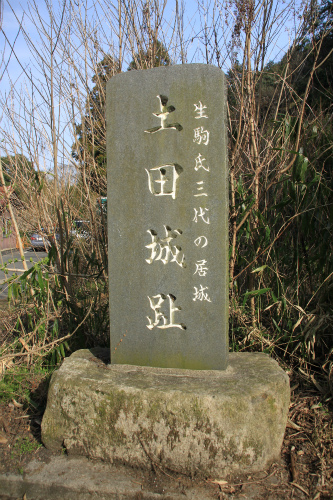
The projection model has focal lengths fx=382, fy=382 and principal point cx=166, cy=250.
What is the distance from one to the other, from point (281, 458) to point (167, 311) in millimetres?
980

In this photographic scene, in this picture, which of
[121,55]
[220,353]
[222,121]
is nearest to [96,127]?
[121,55]

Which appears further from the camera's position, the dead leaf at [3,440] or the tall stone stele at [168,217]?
the dead leaf at [3,440]

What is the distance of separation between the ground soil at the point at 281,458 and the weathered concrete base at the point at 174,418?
55mm

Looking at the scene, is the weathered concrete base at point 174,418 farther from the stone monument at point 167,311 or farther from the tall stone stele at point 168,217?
the tall stone stele at point 168,217

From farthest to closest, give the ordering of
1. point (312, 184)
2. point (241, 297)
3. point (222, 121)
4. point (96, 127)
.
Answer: point (96, 127) < point (241, 297) < point (312, 184) < point (222, 121)

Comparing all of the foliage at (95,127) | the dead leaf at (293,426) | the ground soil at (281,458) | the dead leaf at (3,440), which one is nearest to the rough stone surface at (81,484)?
the ground soil at (281,458)

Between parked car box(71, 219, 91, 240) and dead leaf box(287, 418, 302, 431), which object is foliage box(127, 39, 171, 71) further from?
dead leaf box(287, 418, 302, 431)

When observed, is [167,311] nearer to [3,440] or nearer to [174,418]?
[174,418]

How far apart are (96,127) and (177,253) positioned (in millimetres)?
2060

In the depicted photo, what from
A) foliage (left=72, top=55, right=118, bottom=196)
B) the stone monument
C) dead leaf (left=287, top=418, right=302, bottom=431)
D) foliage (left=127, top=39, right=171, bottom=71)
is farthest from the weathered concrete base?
foliage (left=127, top=39, right=171, bottom=71)

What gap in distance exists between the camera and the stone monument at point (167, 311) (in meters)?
1.90

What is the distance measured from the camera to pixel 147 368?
2.24 m

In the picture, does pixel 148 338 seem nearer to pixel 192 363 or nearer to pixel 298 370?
pixel 192 363

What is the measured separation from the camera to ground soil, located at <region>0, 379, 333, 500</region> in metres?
1.81
